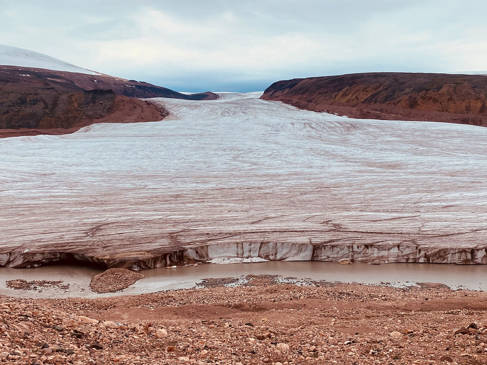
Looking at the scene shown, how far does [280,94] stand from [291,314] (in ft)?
161

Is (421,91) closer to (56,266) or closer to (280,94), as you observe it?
(280,94)

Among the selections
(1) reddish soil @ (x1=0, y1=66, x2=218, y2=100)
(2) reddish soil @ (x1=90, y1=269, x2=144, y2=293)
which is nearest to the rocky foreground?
(2) reddish soil @ (x1=90, y1=269, x2=144, y2=293)

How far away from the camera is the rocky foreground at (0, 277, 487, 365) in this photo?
10.2 feet

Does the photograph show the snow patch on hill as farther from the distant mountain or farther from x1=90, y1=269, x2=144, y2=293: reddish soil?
x1=90, y1=269, x2=144, y2=293: reddish soil

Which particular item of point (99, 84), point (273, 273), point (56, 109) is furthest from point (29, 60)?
point (273, 273)

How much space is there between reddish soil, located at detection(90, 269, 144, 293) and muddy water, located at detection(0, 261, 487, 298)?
0.36 ft

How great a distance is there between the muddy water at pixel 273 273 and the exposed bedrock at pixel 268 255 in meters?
0.13

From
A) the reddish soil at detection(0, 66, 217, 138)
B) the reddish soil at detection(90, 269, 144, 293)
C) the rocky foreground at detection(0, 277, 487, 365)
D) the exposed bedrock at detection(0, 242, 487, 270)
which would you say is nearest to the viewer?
the rocky foreground at detection(0, 277, 487, 365)

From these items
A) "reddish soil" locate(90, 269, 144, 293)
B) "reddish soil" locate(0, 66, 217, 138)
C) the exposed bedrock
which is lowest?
"reddish soil" locate(90, 269, 144, 293)

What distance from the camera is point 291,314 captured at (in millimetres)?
4574

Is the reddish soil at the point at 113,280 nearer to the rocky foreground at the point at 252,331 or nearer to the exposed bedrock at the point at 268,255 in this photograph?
the exposed bedrock at the point at 268,255

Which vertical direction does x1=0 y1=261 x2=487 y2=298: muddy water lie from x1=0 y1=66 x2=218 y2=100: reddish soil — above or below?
below

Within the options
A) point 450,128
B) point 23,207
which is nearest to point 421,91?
point 450,128

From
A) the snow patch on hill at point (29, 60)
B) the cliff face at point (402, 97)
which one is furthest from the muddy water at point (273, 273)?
the snow patch on hill at point (29, 60)
